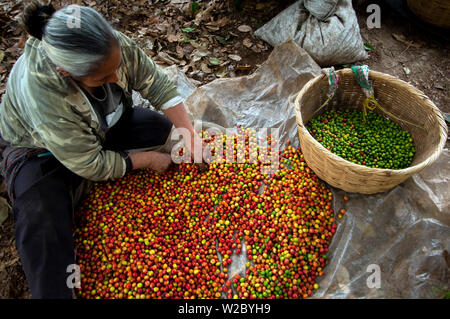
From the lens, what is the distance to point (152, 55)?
4336 mm

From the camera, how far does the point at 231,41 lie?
4449mm

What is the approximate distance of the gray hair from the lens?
1.61m

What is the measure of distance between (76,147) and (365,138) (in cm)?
242

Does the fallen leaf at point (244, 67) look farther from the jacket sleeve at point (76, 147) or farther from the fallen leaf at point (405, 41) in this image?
the jacket sleeve at point (76, 147)

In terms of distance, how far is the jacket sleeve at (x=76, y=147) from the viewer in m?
2.00

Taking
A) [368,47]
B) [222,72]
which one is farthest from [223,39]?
[368,47]

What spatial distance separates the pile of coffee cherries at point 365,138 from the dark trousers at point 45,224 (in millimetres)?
2227

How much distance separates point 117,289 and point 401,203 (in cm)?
238

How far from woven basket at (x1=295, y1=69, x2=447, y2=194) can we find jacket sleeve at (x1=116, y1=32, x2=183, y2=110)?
1.12m

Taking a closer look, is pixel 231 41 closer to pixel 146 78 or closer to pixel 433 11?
pixel 146 78

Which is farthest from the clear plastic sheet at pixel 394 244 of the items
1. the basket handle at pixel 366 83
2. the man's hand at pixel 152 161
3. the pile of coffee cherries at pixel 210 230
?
the man's hand at pixel 152 161

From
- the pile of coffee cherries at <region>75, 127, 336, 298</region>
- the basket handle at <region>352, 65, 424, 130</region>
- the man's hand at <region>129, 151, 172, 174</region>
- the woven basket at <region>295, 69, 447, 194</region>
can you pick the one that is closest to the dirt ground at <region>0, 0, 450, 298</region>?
the woven basket at <region>295, 69, 447, 194</region>

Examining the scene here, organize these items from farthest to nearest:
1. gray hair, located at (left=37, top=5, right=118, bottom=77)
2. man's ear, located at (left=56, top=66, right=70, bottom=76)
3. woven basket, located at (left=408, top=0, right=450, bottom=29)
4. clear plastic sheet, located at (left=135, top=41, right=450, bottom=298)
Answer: woven basket, located at (left=408, top=0, right=450, bottom=29) → clear plastic sheet, located at (left=135, top=41, right=450, bottom=298) → man's ear, located at (left=56, top=66, right=70, bottom=76) → gray hair, located at (left=37, top=5, right=118, bottom=77)

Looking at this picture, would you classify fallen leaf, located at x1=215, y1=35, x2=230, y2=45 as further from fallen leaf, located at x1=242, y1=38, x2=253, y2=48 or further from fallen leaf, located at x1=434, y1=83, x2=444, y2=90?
fallen leaf, located at x1=434, y1=83, x2=444, y2=90
